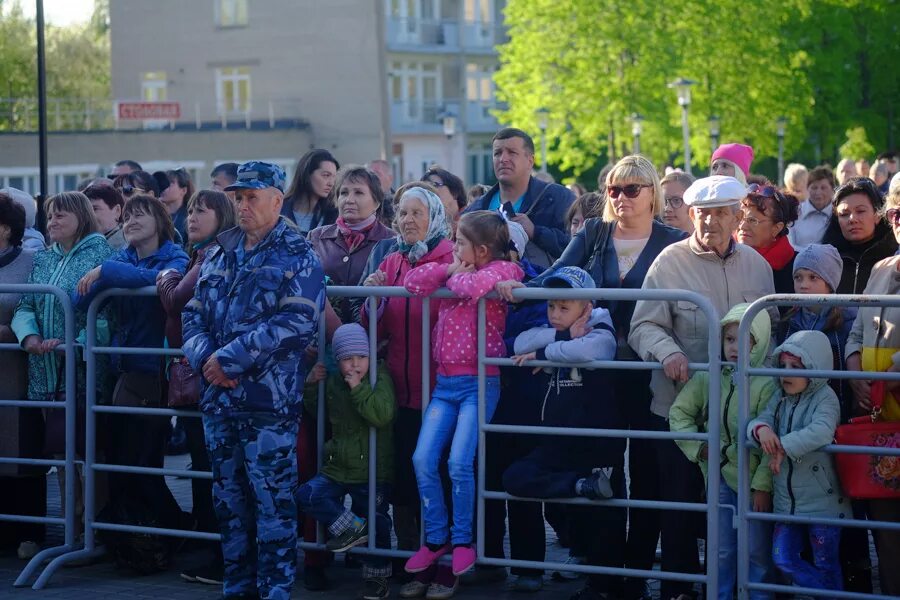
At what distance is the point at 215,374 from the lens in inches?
283

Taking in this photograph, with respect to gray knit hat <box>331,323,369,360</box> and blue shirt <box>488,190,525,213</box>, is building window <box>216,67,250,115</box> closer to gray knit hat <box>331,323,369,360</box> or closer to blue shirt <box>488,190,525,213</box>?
blue shirt <box>488,190,525,213</box>

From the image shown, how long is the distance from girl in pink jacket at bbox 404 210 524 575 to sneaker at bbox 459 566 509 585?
53 centimetres

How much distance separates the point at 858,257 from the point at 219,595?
12.6ft

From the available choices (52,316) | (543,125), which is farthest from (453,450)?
(543,125)

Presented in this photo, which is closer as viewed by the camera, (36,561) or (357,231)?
Answer: (36,561)

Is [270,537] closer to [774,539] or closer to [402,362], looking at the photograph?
[402,362]

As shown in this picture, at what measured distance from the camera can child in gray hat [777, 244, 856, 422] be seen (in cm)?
707

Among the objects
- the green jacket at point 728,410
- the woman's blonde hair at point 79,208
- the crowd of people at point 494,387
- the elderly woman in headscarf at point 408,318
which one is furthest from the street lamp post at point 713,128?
the green jacket at point 728,410

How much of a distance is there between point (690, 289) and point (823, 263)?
665 millimetres

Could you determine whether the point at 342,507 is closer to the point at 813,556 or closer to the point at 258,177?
the point at 258,177

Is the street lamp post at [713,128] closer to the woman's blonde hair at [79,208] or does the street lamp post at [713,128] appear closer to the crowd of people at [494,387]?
the crowd of people at [494,387]

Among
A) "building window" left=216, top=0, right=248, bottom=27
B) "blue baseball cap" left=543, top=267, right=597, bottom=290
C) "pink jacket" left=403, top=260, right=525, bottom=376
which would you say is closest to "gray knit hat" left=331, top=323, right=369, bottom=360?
"pink jacket" left=403, top=260, right=525, bottom=376

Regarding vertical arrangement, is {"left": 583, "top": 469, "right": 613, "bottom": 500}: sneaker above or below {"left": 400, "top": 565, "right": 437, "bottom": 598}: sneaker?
above

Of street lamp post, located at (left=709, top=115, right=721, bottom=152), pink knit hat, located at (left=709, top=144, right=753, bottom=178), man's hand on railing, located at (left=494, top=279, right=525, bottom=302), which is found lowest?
man's hand on railing, located at (left=494, top=279, right=525, bottom=302)
